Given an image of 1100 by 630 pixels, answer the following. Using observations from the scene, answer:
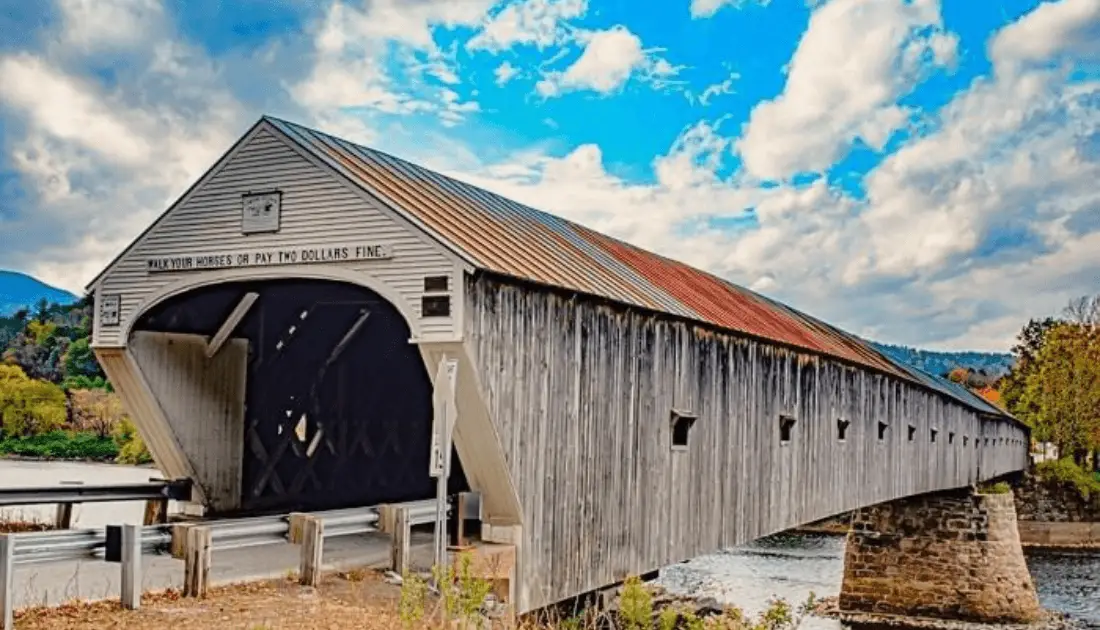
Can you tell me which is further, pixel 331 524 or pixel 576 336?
pixel 576 336

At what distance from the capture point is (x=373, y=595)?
7.93 m

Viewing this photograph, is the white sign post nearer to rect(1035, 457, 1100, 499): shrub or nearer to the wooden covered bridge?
the wooden covered bridge

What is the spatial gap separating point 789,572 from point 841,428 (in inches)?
670

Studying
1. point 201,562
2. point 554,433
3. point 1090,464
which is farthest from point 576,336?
point 1090,464

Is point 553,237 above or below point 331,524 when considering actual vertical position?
above

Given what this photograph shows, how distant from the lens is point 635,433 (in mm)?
11523

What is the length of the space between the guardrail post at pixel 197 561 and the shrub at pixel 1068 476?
4512cm

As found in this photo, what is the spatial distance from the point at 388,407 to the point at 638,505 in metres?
4.50

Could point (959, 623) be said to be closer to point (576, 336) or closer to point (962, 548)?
point (962, 548)

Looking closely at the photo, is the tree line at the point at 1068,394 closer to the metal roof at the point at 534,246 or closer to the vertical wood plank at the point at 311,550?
the metal roof at the point at 534,246

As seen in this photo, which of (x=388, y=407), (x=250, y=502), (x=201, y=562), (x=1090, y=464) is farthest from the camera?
(x=1090, y=464)

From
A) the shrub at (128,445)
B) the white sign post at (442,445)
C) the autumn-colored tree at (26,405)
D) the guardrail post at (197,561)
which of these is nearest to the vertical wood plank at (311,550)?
the guardrail post at (197,561)

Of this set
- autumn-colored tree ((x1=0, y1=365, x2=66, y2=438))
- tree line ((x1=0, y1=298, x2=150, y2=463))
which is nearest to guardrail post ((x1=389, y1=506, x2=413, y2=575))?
tree line ((x1=0, y1=298, x2=150, y2=463))

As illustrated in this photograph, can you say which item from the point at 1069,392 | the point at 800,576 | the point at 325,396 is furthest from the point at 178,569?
the point at 1069,392
